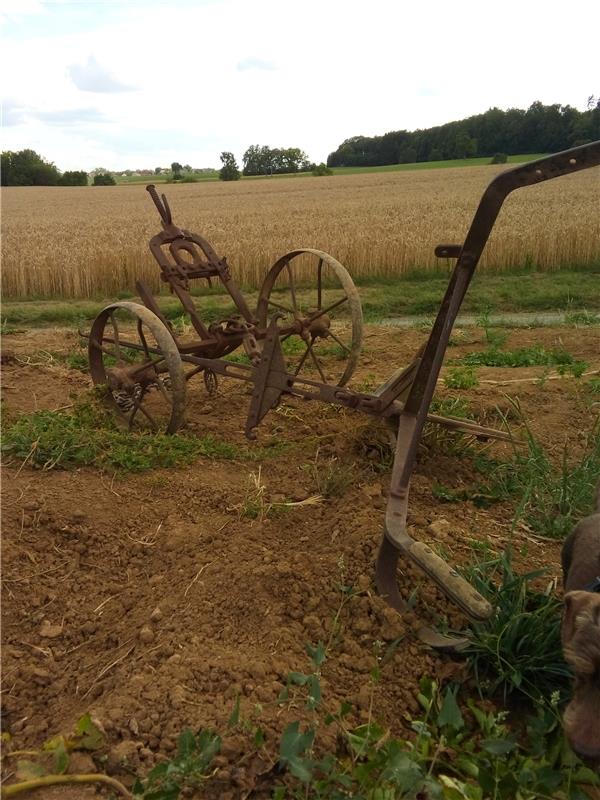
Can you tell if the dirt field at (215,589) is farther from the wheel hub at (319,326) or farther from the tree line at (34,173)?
the tree line at (34,173)

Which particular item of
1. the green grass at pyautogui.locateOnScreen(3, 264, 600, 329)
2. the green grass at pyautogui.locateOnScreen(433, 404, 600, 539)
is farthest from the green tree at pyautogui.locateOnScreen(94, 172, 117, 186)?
the green grass at pyautogui.locateOnScreen(433, 404, 600, 539)

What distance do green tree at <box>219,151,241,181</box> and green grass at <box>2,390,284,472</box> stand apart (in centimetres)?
5327

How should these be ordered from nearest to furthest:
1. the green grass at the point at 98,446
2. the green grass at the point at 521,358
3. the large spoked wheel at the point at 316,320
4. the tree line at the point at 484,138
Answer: the green grass at the point at 98,446, the large spoked wheel at the point at 316,320, the green grass at the point at 521,358, the tree line at the point at 484,138

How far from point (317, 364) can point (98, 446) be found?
175cm

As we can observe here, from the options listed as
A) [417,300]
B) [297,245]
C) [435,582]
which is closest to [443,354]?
[435,582]

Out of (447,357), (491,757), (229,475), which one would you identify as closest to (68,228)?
(447,357)

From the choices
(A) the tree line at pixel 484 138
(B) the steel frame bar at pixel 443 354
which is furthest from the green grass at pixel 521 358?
(A) the tree line at pixel 484 138

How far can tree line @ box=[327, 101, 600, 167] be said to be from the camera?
1818 inches

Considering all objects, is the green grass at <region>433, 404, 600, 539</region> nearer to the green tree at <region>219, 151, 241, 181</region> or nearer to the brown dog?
the brown dog

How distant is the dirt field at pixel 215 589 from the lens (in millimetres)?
2301

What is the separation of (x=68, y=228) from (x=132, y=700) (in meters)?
16.5

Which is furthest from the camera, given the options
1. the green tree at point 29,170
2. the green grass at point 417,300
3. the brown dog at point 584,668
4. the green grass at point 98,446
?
the green tree at point 29,170

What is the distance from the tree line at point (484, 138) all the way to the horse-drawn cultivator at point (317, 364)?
3929 centimetres

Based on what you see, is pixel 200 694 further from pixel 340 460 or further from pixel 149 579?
pixel 340 460
